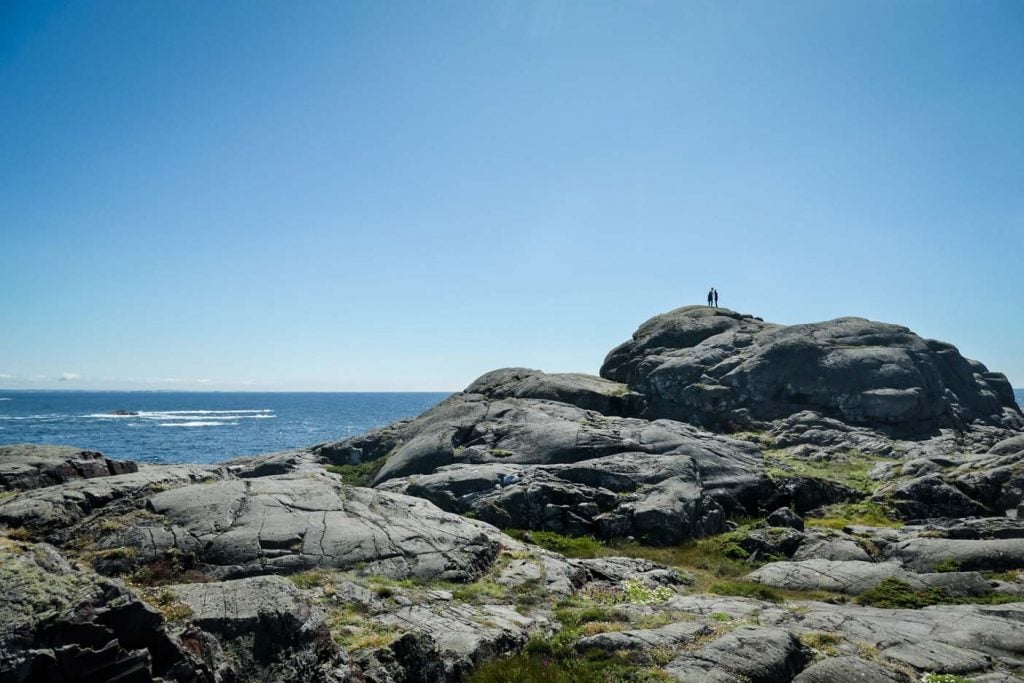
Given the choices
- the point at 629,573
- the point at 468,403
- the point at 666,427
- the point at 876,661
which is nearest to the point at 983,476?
the point at 666,427

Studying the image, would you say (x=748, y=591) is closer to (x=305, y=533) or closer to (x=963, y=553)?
(x=963, y=553)

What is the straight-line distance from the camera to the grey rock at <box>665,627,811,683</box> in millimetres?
13844

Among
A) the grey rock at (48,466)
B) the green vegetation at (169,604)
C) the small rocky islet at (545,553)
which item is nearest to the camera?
the small rocky islet at (545,553)

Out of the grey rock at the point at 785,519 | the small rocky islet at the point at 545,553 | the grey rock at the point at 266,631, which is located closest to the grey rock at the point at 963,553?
the small rocky islet at the point at 545,553

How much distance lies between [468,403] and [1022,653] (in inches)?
1620

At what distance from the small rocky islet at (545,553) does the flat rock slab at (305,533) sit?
0.38 feet

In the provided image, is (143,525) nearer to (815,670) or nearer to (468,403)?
(815,670)

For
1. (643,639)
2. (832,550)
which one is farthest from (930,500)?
(643,639)

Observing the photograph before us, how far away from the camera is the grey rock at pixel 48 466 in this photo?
25.1m

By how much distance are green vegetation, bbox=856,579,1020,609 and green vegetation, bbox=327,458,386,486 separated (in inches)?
1304

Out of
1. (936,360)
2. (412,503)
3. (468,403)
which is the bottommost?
(412,503)

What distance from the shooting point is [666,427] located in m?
44.9

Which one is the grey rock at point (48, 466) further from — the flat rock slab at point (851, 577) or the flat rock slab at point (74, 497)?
the flat rock slab at point (851, 577)

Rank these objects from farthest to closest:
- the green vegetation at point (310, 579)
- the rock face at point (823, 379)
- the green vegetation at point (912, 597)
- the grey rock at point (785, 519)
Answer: the rock face at point (823, 379), the grey rock at point (785, 519), the green vegetation at point (912, 597), the green vegetation at point (310, 579)
